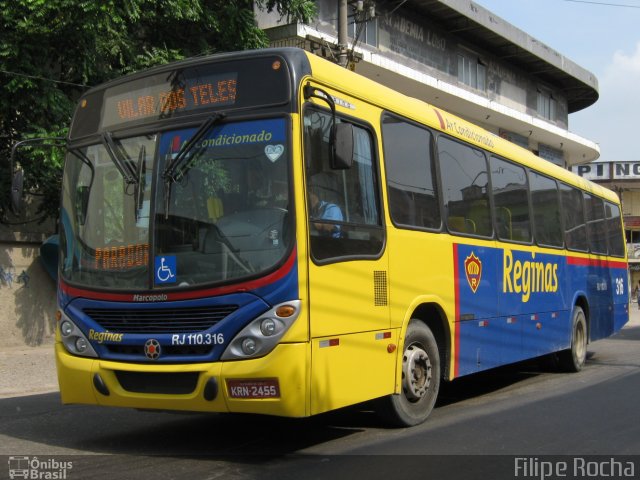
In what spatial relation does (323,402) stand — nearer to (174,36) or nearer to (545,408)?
(545,408)

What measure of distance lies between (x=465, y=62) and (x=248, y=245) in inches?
1041

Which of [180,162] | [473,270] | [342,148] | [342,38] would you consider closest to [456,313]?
[473,270]

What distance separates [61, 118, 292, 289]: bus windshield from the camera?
5.62 m

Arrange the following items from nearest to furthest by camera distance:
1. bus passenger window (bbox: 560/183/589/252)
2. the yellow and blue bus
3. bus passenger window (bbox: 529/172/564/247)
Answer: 1. the yellow and blue bus
2. bus passenger window (bbox: 529/172/564/247)
3. bus passenger window (bbox: 560/183/589/252)

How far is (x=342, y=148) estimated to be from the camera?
5750 mm

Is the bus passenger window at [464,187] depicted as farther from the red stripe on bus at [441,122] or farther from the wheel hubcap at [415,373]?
the wheel hubcap at [415,373]

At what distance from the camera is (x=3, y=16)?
12.8 m

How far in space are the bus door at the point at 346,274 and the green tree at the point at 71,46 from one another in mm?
8116

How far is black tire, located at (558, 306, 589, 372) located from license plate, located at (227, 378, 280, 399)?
25.2 ft

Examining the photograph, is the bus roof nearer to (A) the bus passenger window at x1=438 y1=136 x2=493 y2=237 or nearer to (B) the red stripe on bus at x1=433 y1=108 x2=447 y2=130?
(B) the red stripe on bus at x1=433 y1=108 x2=447 y2=130

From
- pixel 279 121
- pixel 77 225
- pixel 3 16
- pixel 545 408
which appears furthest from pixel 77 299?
pixel 3 16

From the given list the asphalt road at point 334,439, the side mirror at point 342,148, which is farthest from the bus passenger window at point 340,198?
the asphalt road at point 334,439

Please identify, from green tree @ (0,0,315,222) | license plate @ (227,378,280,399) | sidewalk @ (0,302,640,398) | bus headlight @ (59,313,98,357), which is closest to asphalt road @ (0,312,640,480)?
license plate @ (227,378,280,399)

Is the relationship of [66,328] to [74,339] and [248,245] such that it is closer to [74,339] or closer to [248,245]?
[74,339]
